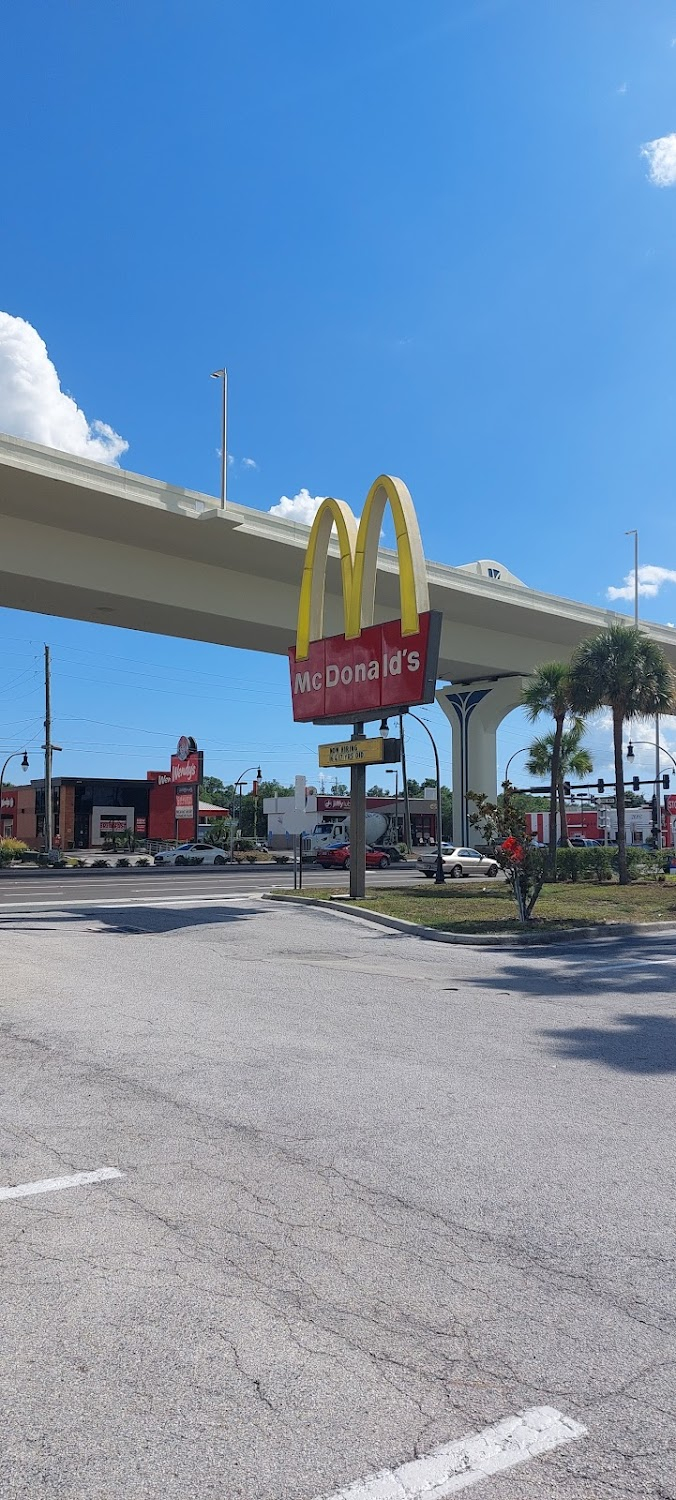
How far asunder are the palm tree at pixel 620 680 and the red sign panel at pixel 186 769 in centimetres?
3538

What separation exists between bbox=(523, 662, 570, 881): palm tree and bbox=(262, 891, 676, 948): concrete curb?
15.2m

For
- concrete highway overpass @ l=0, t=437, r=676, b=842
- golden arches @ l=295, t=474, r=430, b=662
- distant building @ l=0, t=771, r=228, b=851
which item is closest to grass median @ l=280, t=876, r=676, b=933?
golden arches @ l=295, t=474, r=430, b=662

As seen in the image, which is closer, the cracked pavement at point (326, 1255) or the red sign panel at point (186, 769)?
the cracked pavement at point (326, 1255)

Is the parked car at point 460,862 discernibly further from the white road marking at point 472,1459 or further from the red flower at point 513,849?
the white road marking at point 472,1459

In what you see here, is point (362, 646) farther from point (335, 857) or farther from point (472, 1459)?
point (335, 857)

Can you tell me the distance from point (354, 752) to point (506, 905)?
5.14m

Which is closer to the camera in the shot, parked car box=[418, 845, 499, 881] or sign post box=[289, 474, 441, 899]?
sign post box=[289, 474, 441, 899]

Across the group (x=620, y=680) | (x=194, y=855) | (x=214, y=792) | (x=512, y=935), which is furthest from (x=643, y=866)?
(x=214, y=792)

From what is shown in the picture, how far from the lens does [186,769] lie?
66.1m

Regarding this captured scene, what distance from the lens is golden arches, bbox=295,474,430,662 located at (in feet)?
73.6

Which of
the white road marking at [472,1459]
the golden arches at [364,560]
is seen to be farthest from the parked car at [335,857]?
the white road marking at [472,1459]

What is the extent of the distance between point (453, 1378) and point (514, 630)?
1816 inches

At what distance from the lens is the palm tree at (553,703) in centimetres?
3638

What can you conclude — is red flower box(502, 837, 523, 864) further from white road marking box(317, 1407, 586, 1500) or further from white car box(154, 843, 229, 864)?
white car box(154, 843, 229, 864)
